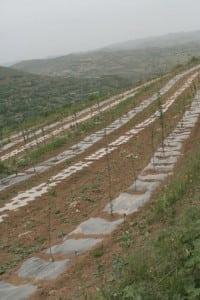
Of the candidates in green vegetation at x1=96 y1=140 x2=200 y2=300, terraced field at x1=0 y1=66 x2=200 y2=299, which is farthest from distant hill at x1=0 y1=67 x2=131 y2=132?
green vegetation at x1=96 y1=140 x2=200 y2=300

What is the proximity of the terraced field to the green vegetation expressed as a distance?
0.42m

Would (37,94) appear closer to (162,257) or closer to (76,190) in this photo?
(76,190)

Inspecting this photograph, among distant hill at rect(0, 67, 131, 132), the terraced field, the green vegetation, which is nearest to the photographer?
the green vegetation

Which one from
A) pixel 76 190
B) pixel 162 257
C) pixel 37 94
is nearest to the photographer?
pixel 162 257

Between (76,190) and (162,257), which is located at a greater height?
(162,257)

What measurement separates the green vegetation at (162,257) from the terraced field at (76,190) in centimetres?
42

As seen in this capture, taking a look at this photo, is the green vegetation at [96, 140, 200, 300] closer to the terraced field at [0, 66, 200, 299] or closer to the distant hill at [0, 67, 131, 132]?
the terraced field at [0, 66, 200, 299]

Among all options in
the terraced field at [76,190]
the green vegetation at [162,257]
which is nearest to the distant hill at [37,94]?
the terraced field at [76,190]

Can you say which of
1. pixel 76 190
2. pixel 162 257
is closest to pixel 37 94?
pixel 76 190

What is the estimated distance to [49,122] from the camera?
16344 mm

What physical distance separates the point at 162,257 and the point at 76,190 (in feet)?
13.3

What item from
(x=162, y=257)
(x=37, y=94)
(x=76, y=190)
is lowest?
(x=37, y=94)

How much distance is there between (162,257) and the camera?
381cm

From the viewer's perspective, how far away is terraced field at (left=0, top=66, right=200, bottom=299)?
16.1 ft
